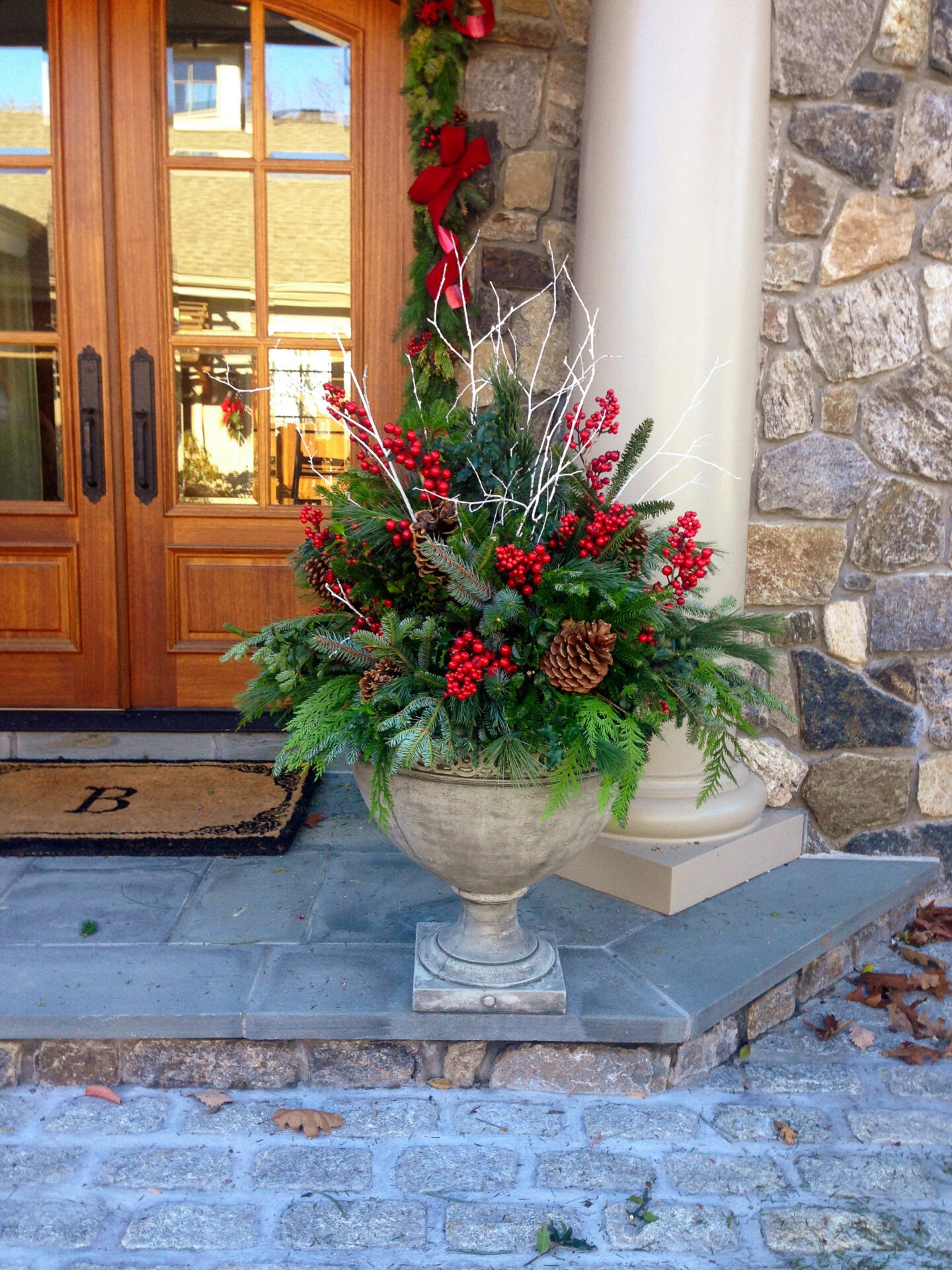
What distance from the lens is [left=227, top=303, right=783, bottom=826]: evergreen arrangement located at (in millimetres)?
1787

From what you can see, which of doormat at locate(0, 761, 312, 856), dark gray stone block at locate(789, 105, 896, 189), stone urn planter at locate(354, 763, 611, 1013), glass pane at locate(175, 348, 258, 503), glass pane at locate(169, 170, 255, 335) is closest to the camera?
stone urn planter at locate(354, 763, 611, 1013)

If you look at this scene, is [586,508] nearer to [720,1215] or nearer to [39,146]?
[720,1215]

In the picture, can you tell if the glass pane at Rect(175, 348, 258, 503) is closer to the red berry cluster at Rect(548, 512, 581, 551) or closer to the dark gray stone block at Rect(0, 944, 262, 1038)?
the dark gray stone block at Rect(0, 944, 262, 1038)

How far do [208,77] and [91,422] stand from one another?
1.22 m

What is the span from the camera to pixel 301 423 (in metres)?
3.72

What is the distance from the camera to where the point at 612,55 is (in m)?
2.54

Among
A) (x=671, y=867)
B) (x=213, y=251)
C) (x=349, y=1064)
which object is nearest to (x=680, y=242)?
(x=671, y=867)

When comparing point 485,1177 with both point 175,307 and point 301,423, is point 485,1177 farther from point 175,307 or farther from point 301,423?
point 175,307

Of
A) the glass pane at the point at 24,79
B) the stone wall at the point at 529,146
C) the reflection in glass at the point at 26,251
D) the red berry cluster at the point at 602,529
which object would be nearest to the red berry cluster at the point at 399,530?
the red berry cluster at the point at 602,529

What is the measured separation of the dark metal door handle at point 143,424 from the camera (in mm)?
3615

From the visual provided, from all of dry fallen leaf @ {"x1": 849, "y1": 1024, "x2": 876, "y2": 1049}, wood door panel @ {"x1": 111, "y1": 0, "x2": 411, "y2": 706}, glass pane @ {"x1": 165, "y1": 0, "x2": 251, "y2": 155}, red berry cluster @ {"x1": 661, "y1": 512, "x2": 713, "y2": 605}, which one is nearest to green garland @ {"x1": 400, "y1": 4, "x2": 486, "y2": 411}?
wood door panel @ {"x1": 111, "y1": 0, "x2": 411, "y2": 706}

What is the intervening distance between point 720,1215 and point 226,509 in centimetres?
273

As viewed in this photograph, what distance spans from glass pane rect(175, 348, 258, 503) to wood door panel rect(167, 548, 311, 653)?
0.21 meters

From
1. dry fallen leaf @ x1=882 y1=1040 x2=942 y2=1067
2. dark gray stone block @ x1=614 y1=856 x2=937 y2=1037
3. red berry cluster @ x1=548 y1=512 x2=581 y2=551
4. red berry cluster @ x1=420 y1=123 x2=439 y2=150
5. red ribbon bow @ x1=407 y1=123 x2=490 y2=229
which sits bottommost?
dry fallen leaf @ x1=882 y1=1040 x2=942 y2=1067
